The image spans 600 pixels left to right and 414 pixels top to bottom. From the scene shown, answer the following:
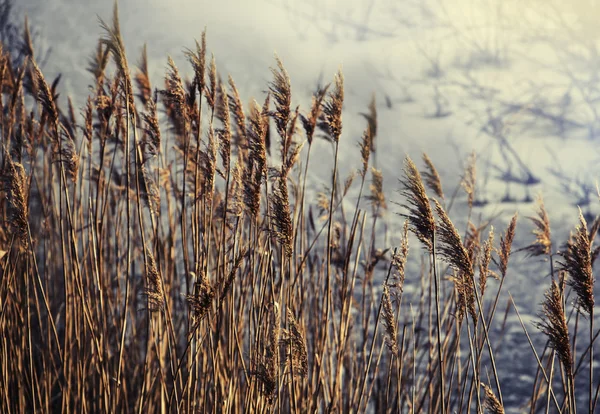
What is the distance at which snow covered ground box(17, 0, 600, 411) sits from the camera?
4.05m

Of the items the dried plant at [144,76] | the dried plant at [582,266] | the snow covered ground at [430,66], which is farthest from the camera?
the snow covered ground at [430,66]

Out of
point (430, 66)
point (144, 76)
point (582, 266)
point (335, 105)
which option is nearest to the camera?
point (582, 266)

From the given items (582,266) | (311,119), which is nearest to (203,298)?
(311,119)

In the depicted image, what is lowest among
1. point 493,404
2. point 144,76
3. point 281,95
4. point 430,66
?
point 493,404

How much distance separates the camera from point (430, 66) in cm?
430

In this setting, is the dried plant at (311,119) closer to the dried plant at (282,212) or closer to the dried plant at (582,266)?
the dried plant at (282,212)

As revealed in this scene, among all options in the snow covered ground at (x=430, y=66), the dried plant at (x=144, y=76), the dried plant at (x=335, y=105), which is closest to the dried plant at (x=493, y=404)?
the dried plant at (x=335, y=105)

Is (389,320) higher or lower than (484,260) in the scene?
lower

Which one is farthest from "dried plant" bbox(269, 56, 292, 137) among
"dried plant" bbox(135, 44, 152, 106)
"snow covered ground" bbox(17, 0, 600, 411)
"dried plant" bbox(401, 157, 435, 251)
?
"snow covered ground" bbox(17, 0, 600, 411)

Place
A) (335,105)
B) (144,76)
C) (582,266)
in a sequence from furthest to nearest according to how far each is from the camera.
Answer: (144,76), (335,105), (582,266)

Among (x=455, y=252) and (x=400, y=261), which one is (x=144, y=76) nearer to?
(x=400, y=261)

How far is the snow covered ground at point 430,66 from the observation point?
405 centimetres

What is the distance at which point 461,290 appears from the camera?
1180mm

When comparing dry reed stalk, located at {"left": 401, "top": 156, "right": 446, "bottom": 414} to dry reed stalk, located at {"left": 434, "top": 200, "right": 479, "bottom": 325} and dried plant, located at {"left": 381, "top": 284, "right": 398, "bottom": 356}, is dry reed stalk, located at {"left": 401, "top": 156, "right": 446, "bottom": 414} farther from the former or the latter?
dried plant, located at {"left": 381, "top": 284, "right": 398, "bottom": 356}
